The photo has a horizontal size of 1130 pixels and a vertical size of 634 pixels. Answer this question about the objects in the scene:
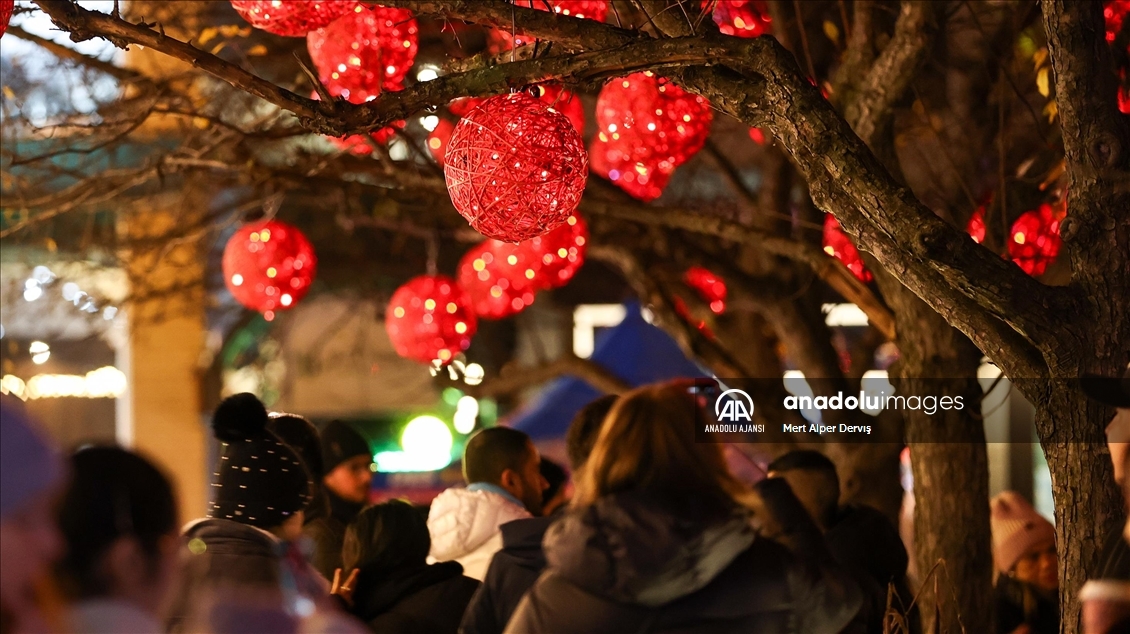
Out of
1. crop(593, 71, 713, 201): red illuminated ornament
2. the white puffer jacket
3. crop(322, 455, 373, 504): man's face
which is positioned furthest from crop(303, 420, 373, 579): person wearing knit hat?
crop(593, 71, 713, 201): red illuminated ornament

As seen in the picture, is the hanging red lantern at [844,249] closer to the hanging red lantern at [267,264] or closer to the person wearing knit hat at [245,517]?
the hanging red lantern at [267,264]

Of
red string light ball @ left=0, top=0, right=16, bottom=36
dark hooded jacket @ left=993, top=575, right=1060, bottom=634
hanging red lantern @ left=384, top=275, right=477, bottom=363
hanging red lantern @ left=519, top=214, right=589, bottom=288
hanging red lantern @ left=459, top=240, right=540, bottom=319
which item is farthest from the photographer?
hanging red lantern @ left=384, top=275, right=477, bottom=363

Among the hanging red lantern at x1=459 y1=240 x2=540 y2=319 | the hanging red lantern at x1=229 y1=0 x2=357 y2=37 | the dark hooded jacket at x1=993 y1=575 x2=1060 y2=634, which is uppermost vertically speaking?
the hanging red lantern at x1=229 y1=0 x2=357 y2=37

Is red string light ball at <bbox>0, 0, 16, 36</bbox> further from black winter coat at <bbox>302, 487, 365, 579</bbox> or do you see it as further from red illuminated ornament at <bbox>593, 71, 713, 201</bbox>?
red illuminated ornament at <bbox>593, 71, 713, 201</bbox>

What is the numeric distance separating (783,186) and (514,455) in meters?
3.08

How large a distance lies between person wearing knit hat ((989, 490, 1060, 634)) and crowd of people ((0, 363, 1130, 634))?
4.55 ft

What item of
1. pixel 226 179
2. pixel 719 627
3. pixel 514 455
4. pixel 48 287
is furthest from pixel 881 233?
pixel 48 287

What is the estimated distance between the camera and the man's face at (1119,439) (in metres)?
2.92

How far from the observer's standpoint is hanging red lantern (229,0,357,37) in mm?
3633

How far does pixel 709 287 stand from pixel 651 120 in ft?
9.23

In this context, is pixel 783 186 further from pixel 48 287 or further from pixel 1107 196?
pixel 48 287

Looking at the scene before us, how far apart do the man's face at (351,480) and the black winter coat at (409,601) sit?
1142 millimetres

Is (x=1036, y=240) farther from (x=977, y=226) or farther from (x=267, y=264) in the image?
(x=267, y=264)

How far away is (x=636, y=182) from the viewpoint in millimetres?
5637
